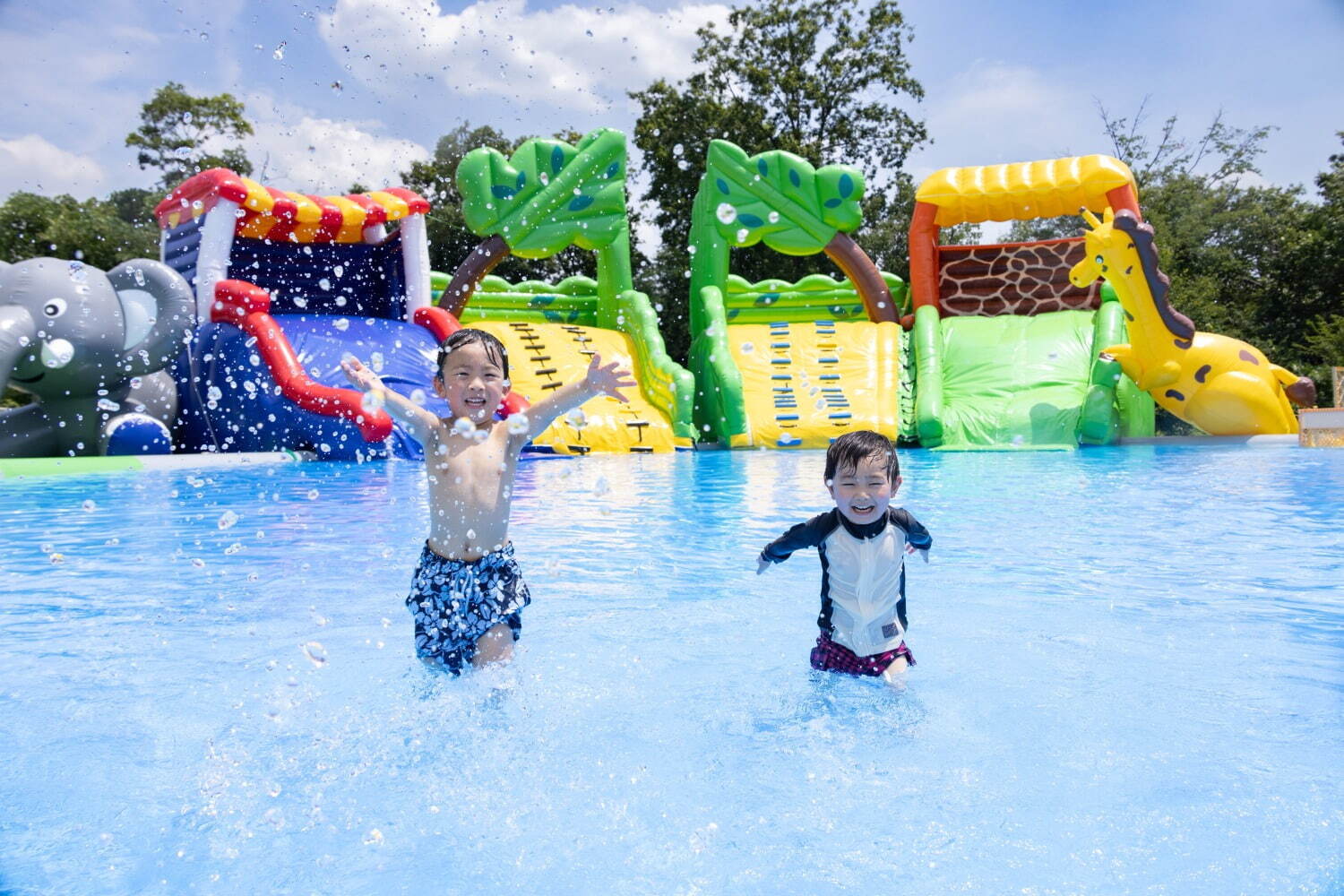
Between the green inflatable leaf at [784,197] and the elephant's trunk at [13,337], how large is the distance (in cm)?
867

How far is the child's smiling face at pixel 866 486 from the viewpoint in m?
2.53

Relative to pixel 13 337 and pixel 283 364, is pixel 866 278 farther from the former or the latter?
pixel 13 337

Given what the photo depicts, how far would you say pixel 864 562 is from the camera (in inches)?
104

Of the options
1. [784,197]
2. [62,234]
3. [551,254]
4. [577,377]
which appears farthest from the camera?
[62,234]

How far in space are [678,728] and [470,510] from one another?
2.72 feet

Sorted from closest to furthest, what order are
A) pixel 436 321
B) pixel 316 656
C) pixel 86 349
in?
pixel 316 656, pixel 86 349, pixel 436 321

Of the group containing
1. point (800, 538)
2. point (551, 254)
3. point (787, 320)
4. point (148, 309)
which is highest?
point (551, 254)

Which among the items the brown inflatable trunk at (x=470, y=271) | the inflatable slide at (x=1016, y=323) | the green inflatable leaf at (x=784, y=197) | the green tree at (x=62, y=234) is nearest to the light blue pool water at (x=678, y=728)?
the inflatable slide at (x=1016, y=323)

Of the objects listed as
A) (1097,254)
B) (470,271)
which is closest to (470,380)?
(470,271)

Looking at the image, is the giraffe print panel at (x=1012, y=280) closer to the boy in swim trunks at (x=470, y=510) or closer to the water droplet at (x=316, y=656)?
the boy in swim trunks at (x=470, y=510)

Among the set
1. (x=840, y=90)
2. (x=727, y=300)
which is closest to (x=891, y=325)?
(x=727, y=300)

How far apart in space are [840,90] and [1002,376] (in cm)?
1290

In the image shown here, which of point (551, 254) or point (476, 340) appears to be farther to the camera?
point (551, 254)

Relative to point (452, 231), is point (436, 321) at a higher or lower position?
lower
